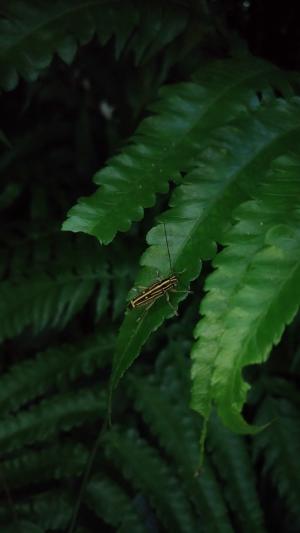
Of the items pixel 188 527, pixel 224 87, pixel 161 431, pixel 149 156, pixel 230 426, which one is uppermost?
pixel 224 87

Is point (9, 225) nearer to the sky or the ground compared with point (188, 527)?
nearer to the sky

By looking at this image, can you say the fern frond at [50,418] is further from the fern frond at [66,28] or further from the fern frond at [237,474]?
the fern frond at [66,28]

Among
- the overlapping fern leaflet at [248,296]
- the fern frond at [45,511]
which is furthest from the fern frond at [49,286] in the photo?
the overlapping fern leaflet at [248,296]

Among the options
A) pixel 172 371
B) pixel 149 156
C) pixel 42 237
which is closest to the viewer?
pixel 149 156

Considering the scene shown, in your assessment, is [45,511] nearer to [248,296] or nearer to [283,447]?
[283,447]

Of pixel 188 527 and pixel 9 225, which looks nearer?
pixel 188 527

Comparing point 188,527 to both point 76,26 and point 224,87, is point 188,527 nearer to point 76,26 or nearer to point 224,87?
point 224,87

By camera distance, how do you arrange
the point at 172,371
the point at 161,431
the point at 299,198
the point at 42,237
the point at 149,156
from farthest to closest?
the point at 42,237 < the point at 172,371 < the point at 161,431 < the point at 149,156 < the point at 299,198

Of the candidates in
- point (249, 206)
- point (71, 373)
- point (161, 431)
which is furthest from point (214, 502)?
point (249, 206)
